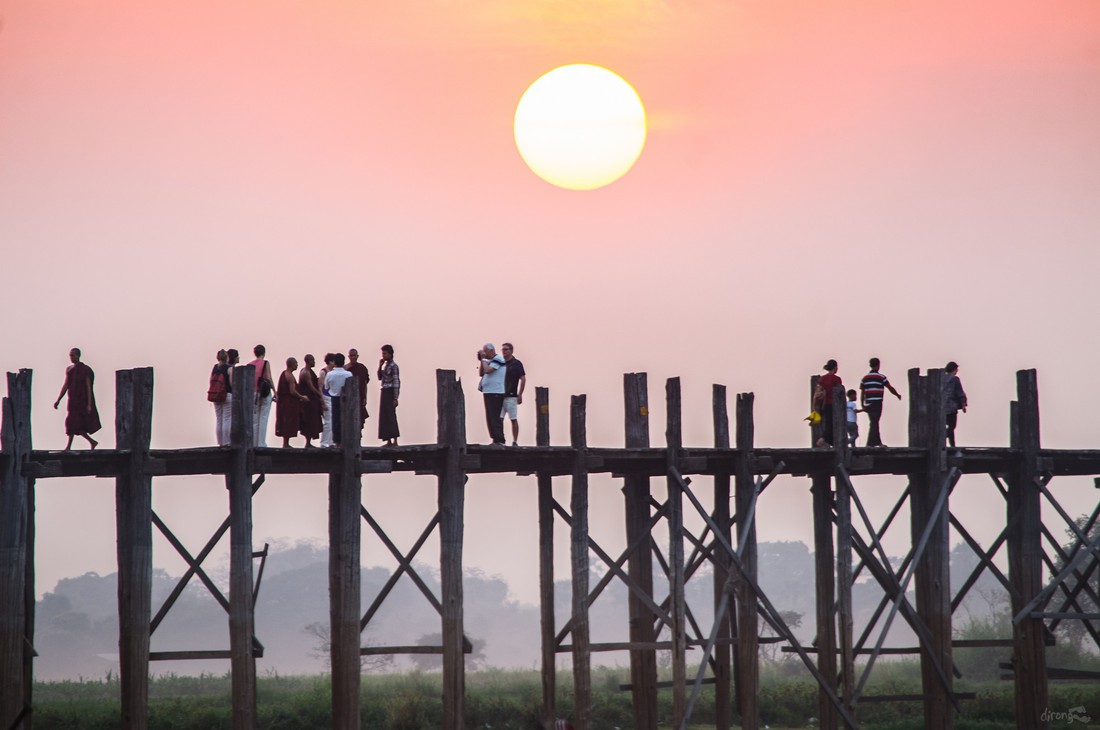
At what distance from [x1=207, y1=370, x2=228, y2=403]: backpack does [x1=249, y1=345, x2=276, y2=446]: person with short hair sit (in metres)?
0.42

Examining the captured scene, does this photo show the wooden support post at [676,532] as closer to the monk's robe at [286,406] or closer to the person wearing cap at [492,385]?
the person wearing cap at [492,385]

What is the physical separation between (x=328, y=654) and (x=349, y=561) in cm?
8628

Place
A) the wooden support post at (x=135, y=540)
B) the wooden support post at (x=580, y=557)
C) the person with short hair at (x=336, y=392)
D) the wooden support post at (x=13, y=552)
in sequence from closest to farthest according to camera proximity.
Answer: the wooden support post at (x=13, y=552) → the wooden support post at (x=135, y=540) → the person with short hair at (x=336, y=392) → the wooden support post at (x=580, y=557)

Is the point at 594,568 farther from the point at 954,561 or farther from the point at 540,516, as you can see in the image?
the point at 540,516

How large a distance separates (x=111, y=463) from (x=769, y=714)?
65.8 feet

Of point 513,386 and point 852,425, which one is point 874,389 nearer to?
point 852,425

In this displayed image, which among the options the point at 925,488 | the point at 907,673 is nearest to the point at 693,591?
the point at 907,673

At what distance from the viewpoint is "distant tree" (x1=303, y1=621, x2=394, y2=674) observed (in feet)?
279

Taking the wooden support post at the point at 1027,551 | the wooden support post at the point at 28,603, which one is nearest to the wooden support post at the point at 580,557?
the wooden support post at the point at 28,603

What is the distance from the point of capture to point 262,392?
66.6ft

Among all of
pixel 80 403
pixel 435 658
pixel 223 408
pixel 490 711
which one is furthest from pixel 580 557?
pixel 435 658

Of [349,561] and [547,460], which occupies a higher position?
[547,460]

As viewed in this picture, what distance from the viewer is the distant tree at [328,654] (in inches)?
3346

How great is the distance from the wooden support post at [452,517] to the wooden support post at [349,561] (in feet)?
3.54
